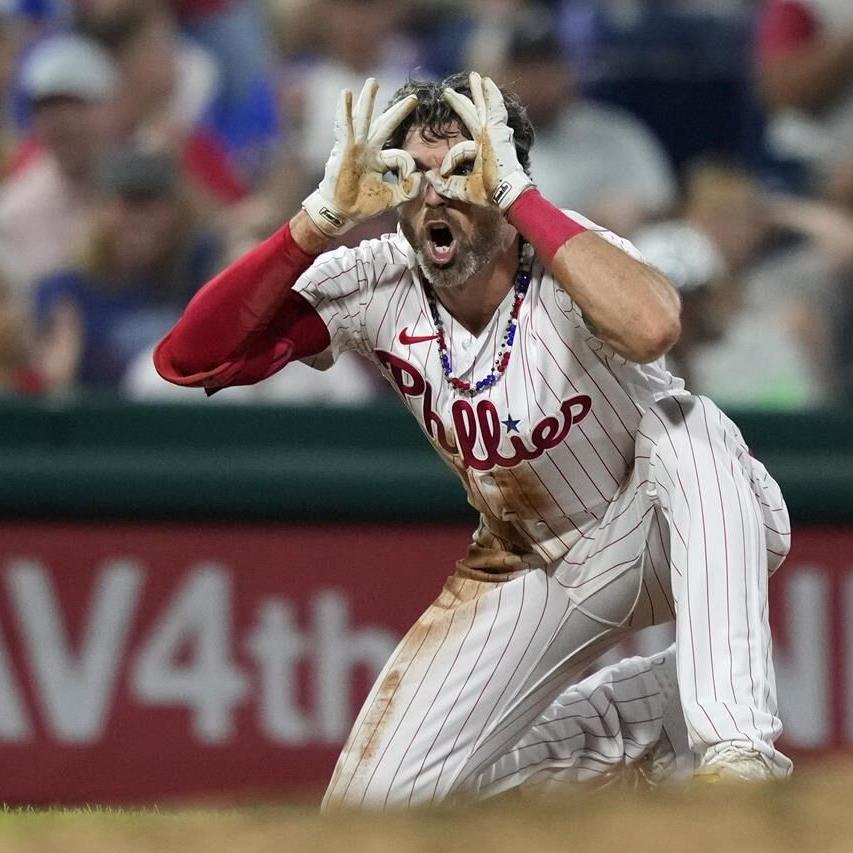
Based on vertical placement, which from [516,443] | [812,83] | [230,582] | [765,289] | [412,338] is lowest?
[230,582]

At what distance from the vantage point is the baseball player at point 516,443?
304 centimetres

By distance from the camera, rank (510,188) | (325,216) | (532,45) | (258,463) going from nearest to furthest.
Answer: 1. (510,188)
2. (325,216)
3. (258,463)
4. (532,45)

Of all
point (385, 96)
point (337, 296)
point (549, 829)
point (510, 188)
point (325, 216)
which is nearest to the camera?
point (549, 829)

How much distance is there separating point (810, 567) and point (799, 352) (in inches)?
32.1

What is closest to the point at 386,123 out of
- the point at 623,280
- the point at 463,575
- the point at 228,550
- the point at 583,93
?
the point at 623,280

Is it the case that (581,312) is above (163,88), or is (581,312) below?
above

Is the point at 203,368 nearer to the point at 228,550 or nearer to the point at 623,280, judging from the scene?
the point at 623,280

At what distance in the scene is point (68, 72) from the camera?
18.7 feet

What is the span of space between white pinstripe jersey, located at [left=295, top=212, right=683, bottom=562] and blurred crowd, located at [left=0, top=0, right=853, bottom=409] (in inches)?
61.9

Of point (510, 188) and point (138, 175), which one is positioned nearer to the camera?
point (510, 188)

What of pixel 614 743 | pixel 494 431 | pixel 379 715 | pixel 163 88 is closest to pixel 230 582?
pixel 379 715

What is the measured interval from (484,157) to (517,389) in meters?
0.44

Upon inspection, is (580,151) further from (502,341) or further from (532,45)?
(502,341)

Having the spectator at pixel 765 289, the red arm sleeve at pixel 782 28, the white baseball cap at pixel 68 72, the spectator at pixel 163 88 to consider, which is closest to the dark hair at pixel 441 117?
the spectator at pixel 765 289
